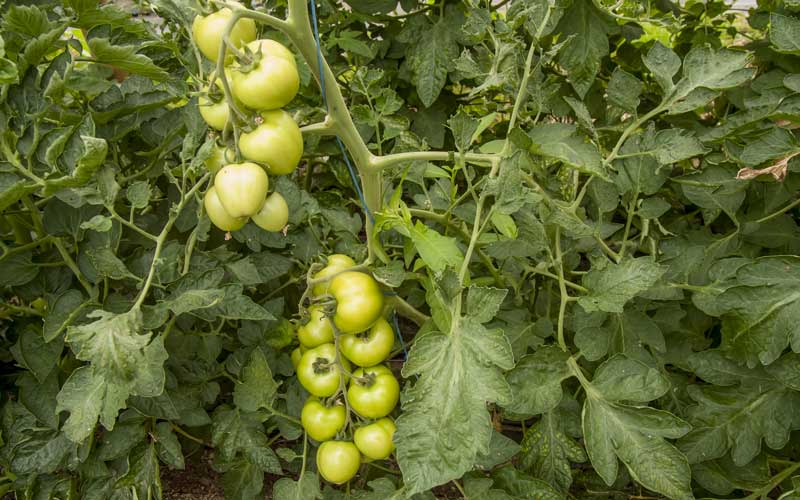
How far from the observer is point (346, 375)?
0.99 meters

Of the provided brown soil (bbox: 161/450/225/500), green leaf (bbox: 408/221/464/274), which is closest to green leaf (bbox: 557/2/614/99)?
green leaf (bbox: 408/221/464/274)

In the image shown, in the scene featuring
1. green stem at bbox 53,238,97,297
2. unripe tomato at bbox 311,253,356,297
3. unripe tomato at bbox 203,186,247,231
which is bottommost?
green stem at bbox 53,238,97,297

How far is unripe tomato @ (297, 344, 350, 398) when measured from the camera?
1.00 metres

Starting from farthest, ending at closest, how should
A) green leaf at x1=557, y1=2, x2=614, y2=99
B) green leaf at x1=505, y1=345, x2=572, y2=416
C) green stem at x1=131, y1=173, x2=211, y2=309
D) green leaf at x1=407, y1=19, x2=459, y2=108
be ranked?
1. green leaf at x1=407, y1=19, x2=459, y2=108
2. green leaf at x1=557, y1=2, x2=614, y2=99
3. green leaf at x1=505, y1=345, x2=572, y2=416
4. green stem at x1=131, y1=173, x2=211, y2=309

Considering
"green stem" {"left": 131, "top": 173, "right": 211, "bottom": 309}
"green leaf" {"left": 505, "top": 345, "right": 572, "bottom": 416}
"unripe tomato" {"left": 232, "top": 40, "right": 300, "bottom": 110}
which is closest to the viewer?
"unripe tomato" {"left": 232, "top": 40, "right": 300, "bottom": 110}

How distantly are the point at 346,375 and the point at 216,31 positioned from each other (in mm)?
522

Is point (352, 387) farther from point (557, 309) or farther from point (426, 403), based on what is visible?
point (557, 309)

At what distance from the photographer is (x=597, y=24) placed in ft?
4.12

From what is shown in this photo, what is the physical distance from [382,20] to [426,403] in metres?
0.98

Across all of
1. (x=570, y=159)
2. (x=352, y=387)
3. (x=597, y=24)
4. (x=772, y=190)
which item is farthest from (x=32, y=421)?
(x=772, y=190)

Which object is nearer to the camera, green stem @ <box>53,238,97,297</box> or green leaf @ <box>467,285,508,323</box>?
green leaf @ <box>467,285,508,323</box>

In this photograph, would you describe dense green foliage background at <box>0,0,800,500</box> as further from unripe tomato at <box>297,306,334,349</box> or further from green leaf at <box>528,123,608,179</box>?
unripe tomato at <box>297,306,334,349</box>

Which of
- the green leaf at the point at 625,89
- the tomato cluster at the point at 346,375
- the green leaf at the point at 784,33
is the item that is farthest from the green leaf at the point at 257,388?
the green leaf at the point at 784,33

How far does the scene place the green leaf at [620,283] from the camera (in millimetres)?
895
